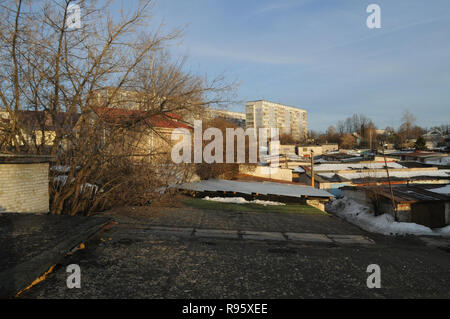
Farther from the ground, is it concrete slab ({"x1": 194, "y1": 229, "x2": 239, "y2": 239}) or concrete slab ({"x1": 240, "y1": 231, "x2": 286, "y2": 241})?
concrete slab ({"x1": 194, "y1": 229, "x2": 239, "y2": 239})

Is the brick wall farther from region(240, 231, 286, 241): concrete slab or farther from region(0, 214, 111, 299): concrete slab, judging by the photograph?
region(240, 231, 286, 241): concrete slab

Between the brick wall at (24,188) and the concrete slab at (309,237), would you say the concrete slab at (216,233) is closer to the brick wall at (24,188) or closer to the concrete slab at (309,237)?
the concrete slab at (309,237)

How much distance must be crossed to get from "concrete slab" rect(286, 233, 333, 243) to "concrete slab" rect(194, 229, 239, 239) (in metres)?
1.48

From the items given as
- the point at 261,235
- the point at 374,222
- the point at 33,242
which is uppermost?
the point at 33,242

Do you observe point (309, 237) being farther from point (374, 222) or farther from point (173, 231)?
point (374, 222)

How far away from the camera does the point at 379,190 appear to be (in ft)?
60.0

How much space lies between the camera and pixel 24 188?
20.5 ft

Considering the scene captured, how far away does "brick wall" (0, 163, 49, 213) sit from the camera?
5891mm

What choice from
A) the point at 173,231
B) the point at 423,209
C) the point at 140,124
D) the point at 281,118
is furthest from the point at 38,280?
the point at 281,118

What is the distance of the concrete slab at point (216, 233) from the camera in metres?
7.06

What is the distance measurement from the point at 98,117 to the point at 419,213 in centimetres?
1693

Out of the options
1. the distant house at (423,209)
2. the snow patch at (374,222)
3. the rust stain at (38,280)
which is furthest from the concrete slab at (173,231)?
the distant house at (423,209)

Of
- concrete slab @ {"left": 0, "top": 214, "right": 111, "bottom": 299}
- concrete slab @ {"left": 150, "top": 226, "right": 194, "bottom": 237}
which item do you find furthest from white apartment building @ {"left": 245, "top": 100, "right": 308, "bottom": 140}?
concrete slab @ {"left": 0, "top": 214, "right": 111, "bottom": 299}

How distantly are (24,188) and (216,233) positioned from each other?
4.50 meters
